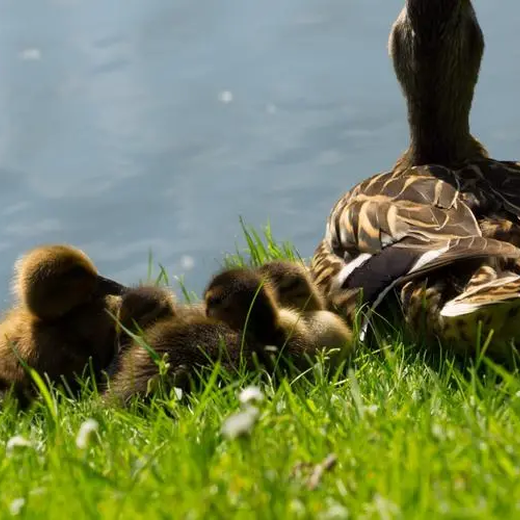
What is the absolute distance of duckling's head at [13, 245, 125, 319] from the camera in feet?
16.0

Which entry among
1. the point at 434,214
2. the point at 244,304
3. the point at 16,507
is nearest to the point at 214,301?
the point at 244,304

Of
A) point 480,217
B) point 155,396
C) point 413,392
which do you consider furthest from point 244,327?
point 480,217

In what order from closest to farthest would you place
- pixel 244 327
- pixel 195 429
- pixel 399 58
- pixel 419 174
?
pixel 195 429, pixel 244 327, pixel 419 174, pixel 399 58

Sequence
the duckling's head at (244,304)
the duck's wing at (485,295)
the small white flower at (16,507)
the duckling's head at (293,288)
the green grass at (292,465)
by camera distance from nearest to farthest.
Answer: the green grass at (292,465)
the small white flower at (16,507)
the duck's wing at (485,295)
the duckling's head at (244,304)
the duckling's head at (293,288)

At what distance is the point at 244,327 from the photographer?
4395mm

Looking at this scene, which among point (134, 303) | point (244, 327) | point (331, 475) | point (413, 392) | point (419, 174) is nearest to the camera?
point (331, 475)

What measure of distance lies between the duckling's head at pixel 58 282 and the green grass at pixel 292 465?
1179 millimetres

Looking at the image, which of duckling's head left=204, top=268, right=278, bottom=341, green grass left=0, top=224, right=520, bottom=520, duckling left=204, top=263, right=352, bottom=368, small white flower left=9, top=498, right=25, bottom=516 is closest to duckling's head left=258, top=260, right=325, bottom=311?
duckling left=204, top=263, right=352, bottom=368

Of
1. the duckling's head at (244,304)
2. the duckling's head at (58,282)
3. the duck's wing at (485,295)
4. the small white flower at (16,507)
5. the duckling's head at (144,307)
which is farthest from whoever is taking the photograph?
the duckling's head at (58,282)

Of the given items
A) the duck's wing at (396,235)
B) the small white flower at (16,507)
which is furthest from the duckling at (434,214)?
the small white flower at (16,507)

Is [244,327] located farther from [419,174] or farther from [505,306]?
[419,174]

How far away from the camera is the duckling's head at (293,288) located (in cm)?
509

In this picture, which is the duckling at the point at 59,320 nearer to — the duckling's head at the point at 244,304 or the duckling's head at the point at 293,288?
the duckling's head at the point at 244,304

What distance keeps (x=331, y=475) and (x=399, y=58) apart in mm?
4107
